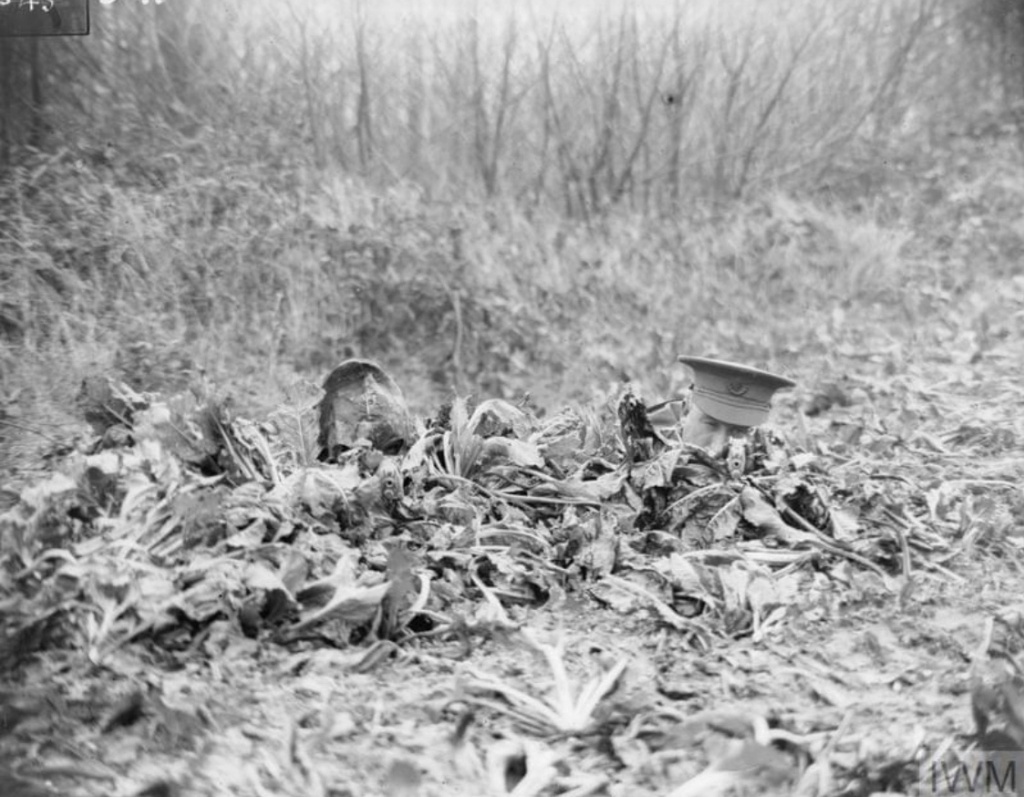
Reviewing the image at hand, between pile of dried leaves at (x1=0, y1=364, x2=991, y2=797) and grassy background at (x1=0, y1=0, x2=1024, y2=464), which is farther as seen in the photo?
grassy background at (x1=0, y1=0, x2=1024, y2=464)

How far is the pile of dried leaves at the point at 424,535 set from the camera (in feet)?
7.66

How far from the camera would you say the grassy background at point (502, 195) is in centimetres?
367

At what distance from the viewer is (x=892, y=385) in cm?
517

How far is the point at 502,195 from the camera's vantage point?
16.5 ft

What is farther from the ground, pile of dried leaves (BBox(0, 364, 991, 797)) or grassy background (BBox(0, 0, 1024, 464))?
grassy background (BBox(0, 0, 1024, 464))

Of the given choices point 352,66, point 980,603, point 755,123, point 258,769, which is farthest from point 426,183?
point 258,769

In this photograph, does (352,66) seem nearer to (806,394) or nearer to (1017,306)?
(806,394)

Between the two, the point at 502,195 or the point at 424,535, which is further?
the point at 502,195

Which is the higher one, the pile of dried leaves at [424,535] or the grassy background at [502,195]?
the grassy background at [502,195]

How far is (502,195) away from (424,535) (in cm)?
241

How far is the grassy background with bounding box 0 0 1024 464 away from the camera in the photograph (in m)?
3.67

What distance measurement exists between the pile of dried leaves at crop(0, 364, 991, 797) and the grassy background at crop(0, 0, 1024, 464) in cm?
56

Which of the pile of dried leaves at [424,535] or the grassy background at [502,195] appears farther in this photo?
the grassy background at [502,195]

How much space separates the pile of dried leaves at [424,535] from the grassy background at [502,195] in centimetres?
56
